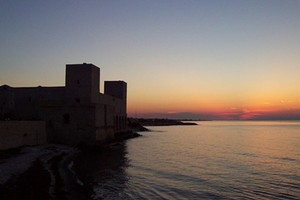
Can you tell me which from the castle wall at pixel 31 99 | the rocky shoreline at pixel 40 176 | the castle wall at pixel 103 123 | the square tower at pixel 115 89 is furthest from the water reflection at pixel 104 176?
the square tower at pixel 115 89

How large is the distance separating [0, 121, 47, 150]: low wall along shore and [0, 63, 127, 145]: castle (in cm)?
192

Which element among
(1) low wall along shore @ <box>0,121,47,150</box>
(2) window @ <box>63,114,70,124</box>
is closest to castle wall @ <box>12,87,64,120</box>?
(2) window @ <box>63,114,70,124</box>

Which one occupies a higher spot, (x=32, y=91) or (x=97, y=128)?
(x=32, y=91)

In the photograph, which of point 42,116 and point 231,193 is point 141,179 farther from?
point 42,116

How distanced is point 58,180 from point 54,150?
12.4 metres

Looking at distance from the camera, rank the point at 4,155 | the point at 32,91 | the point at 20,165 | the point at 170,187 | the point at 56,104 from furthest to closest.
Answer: the point at 32,91
the point at 56,104
the point at 4,155
the point at 20,165
the point at 170,187

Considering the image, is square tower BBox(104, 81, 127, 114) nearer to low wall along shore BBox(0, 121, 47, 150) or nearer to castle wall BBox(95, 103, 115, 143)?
castle wall BBox(95, 103, 115, 143)

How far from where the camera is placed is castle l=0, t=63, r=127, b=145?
3259cm

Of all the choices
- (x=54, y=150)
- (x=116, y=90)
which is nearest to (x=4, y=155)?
(x=54, y=150)

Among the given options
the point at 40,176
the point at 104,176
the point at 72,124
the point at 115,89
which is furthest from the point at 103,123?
the point at 40,176

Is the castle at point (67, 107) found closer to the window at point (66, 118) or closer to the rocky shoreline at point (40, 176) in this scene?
the window at point (66, 118)

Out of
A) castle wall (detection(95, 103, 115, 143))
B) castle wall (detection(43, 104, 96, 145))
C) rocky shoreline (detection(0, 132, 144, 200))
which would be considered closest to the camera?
rocky shoreline (detection(0, 132, 144, 200))

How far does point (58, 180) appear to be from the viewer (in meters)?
15.8

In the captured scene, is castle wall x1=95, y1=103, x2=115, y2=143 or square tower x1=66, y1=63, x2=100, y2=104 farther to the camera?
castle wall x1=95, y1=103, x2=115, y2=143
